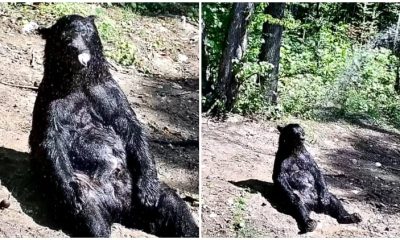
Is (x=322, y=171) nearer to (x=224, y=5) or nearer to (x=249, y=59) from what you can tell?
(x=249, y=59)

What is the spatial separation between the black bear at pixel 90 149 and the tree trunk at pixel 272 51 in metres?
0.53

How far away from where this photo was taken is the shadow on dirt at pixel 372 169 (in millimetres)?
2637

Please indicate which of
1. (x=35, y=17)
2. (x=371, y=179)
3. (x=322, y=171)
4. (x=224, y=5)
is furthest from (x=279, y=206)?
(x=35, y=17)

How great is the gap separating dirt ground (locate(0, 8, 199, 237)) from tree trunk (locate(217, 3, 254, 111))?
0.12 m

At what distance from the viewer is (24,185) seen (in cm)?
233

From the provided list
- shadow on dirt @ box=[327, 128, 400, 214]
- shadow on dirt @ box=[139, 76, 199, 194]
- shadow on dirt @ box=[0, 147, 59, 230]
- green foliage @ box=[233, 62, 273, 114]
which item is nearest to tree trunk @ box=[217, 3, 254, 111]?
green foliage @ box=[233, 62, 273, 114]

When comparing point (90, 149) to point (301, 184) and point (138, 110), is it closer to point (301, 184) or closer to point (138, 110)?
point (138, 110)

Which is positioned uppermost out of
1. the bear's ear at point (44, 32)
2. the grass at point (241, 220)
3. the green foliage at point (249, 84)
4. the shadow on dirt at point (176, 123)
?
the bear's ear at point (44, 32)

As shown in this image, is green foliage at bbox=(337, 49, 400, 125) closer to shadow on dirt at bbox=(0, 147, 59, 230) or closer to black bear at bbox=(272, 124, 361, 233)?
black bear at bbox=(272, 124, 361, 233)

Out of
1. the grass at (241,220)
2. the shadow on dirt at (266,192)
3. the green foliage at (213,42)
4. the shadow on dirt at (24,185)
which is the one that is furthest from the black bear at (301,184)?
the shadow on dirt at (24,185)

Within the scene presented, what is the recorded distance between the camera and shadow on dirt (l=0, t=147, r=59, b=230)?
2.30 meters

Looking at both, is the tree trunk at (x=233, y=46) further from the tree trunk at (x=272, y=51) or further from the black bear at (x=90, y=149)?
the black bear at (x=90, y=149)

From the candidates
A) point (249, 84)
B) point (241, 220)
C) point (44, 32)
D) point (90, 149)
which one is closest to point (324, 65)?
point (249, 84)

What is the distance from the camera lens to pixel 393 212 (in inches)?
105
